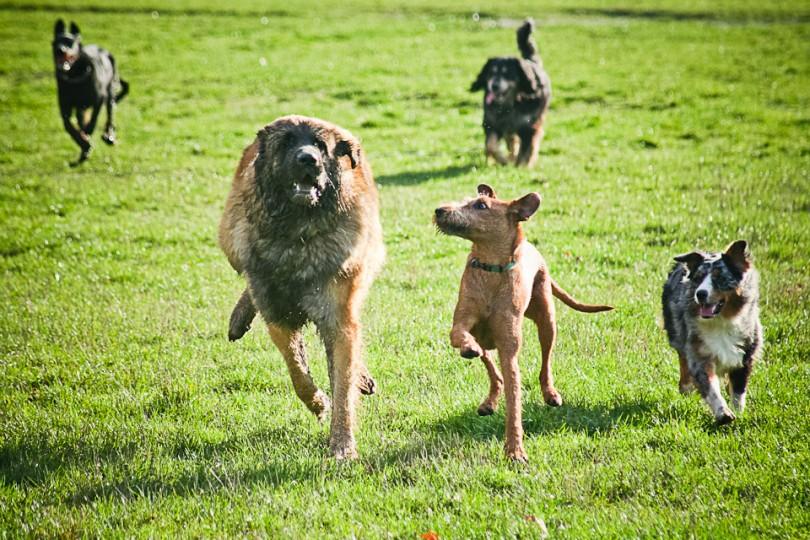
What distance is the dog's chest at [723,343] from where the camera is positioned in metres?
5.60

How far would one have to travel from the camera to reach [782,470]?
15.5 feet

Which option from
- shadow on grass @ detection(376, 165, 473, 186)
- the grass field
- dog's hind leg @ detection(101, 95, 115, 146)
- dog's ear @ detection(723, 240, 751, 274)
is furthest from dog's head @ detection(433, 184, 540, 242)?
dog's hind leg @ detection(101, 95, 115, 146)


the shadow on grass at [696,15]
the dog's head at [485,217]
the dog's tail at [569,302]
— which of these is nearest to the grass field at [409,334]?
the dog's tail at [569,302]

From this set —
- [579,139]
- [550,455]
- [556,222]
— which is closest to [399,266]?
[556,222]

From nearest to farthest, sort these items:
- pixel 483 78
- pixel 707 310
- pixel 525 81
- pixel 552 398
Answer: pixel 707 310, pixel 552 398, pixel 525 81, pixel 483 78

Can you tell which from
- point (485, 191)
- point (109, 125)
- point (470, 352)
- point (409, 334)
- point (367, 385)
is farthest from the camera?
point (109, 125)

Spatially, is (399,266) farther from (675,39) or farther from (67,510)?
(675,39)

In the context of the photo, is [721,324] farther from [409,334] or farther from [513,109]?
[513,109]

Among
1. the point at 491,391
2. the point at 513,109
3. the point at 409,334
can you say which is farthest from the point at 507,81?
the point at 491,391

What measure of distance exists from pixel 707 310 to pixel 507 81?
8.93 meters

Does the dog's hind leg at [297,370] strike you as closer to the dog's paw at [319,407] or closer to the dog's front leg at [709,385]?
the dog's paw at [319,407]

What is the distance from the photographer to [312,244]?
540 centimetres

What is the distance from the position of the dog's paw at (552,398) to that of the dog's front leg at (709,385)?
91cm

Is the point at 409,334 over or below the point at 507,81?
below
